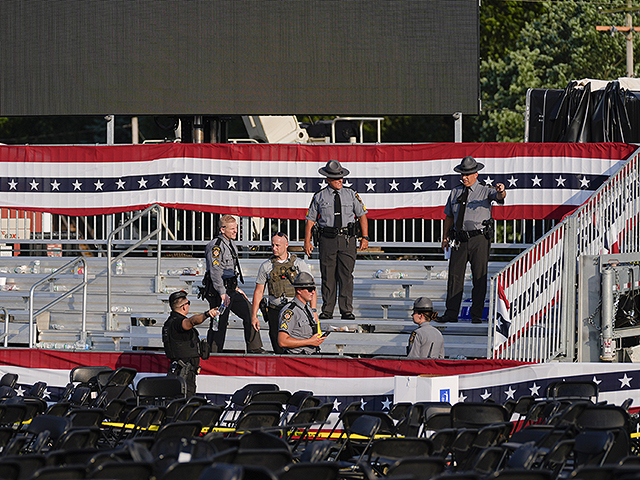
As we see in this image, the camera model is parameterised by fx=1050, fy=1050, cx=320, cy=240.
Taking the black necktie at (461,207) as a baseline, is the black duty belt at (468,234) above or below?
below

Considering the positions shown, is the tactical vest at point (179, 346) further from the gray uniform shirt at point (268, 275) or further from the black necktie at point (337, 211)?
the black necktie at point (337, 211)

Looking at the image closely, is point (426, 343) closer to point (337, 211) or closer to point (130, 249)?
point (337, 211)

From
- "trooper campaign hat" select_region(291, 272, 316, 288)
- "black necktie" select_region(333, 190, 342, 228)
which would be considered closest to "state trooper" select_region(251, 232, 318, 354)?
"trooper campaign hat" select_region(291, 272, 316, 288)

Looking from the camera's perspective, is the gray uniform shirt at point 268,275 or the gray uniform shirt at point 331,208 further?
the gray uniform shirt at point 331,208

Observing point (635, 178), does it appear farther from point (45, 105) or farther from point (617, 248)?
point (45, 105)

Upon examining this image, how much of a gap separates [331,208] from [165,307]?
10.8ft

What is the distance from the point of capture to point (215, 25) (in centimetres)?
1519

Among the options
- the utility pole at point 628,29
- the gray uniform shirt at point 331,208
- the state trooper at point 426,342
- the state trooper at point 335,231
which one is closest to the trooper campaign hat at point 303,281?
the state trooper at point 426,342

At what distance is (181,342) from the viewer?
35.5 feet

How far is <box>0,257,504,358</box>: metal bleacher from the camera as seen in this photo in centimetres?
1284

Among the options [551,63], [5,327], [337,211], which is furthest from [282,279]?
[551,63]

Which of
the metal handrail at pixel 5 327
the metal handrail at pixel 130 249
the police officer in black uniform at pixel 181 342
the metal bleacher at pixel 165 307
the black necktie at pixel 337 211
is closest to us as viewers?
the police officer in black uniform at pixel 181 342

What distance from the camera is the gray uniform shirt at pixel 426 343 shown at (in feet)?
36.1

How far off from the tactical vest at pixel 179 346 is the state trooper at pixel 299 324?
0.90 meters
